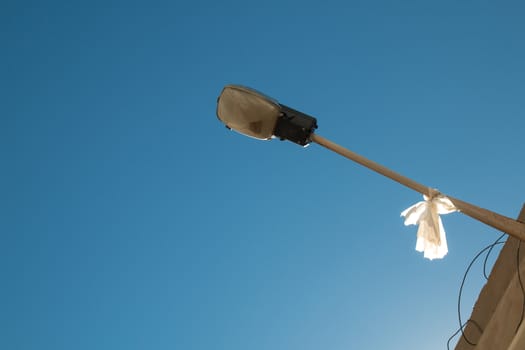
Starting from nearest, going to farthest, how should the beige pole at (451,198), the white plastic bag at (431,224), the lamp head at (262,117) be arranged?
the beige pole at (451,198)
the white plastic bag at (431,224)
the lamp head at (262,117)

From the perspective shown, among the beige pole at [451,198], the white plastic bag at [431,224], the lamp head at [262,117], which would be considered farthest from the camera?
the lamp head at [262,117]

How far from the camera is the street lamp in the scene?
1863 millimetres

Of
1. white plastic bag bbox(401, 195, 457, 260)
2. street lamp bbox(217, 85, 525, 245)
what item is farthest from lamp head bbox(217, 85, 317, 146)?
white plastic bag bbox(401, 195, 457, 260)

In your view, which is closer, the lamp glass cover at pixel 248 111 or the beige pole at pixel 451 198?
the beige pole at pixel 451 198

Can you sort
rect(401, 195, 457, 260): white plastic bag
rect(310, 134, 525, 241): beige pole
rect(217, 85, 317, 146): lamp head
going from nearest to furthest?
rect(310, 134, 525, 241): beige pole → rect(401, 195, 457, 260): white plastic bag → rect(217, 85, 317, 146): lamp head

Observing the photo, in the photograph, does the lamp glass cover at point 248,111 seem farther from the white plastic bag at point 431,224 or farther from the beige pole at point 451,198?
the white plastic bag at point 431,224

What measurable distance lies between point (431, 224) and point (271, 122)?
0.90 meters

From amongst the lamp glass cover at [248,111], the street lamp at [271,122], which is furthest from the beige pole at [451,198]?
the lamp glass cover at [248,111]

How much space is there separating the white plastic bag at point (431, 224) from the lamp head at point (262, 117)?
620 millimetres

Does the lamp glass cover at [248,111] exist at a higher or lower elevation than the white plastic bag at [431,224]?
higher

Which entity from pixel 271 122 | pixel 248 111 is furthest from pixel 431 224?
pixel 248 111

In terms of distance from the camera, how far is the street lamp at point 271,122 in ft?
6.11

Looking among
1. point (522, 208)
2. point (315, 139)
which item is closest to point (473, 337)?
point (522, 208)

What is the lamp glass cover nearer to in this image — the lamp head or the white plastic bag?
the lamp head
